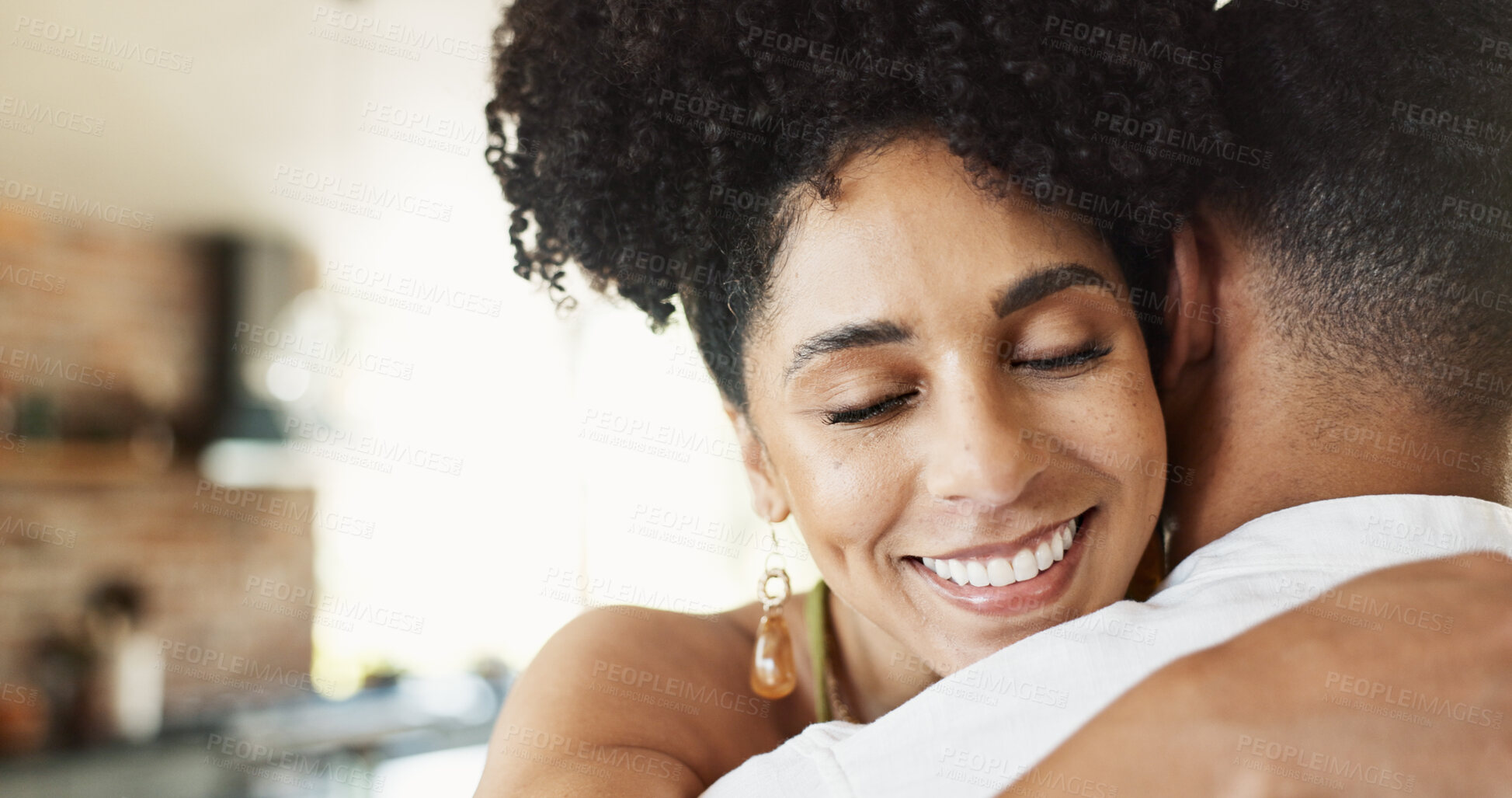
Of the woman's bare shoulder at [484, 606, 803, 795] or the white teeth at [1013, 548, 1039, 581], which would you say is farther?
the woman's bare shoulder at [484, 606, 803, 795]

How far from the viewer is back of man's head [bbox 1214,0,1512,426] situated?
114 centimetres

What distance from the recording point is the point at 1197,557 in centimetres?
105

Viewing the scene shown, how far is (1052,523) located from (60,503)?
6.05 meters

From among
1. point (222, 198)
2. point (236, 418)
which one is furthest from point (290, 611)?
point (222, 198)

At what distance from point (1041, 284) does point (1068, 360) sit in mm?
99

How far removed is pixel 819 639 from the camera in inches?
62.2

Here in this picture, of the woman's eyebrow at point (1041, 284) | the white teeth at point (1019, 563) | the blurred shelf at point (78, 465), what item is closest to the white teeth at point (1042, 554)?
the white teeth at point (1019, 563)

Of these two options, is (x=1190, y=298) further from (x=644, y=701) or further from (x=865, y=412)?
(x=644, y=701)

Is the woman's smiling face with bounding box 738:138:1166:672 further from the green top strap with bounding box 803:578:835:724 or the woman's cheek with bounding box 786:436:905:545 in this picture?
the green top strap with bounding box 803:578:835:724

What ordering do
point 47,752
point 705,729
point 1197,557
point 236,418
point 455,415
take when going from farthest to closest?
point 455,415
point 236,418
point 47,752
point 705,729
point 1197,557

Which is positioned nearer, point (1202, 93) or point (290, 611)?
point (1202, 93)

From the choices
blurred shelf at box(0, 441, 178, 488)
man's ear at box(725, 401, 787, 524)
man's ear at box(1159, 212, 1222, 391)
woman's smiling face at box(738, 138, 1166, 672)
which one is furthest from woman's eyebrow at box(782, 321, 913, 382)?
blurred shelf at box(0, 441, 178, 488)

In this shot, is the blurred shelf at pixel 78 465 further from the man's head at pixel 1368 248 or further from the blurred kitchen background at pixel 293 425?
the man's head at pixel 1368 248

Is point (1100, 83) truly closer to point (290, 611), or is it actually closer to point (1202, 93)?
point (1202, 93)
